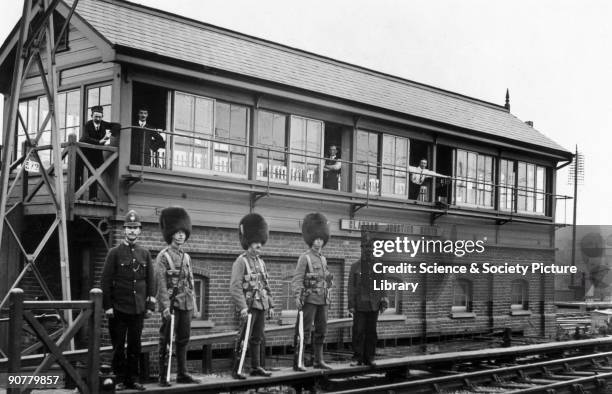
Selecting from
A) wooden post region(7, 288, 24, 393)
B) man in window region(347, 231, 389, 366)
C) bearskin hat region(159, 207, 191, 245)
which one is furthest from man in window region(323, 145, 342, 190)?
wooden post region(7, 288, 24, 393)

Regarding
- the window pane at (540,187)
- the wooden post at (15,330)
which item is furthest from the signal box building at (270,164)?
the wooden post at (15,330)

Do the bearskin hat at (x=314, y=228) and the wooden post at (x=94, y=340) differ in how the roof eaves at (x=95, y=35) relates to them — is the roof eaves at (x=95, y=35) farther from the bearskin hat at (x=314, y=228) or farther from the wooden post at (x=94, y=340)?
the wooden post at (x=94, y=340)

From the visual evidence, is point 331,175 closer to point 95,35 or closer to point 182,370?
point 95,35

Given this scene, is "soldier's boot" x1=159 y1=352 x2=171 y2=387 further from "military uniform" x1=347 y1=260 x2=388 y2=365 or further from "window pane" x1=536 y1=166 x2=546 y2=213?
"window pane" x1=536 y1=166 x2=546 y2=213

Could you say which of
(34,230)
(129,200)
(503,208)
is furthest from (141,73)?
(503,208)

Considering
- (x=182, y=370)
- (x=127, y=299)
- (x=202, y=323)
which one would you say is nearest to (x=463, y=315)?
(x=202, y=323)

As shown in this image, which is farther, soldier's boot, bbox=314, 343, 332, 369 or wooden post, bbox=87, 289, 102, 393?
soldier's boot, bbox=314, 343, 332, 369

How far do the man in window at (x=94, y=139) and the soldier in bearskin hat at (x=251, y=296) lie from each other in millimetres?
4277

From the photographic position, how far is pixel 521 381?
1431 cm

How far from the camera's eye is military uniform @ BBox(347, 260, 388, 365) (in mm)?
11695

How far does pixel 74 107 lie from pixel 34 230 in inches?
94.2

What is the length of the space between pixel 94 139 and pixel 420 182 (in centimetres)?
914

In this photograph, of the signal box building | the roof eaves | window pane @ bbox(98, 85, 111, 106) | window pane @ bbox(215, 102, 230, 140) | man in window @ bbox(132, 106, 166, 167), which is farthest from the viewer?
window pane @ bbox(215, 102, 230, 140)

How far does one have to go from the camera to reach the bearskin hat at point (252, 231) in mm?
10602
